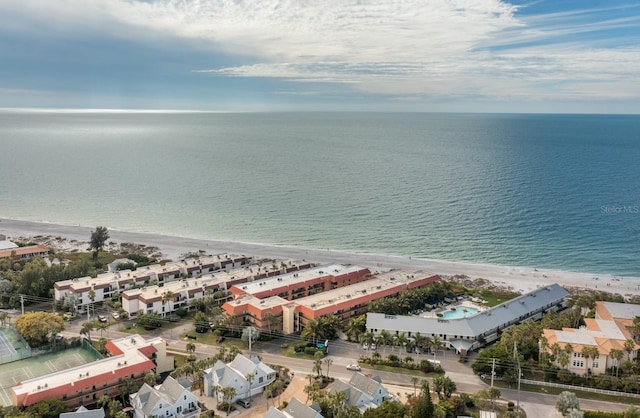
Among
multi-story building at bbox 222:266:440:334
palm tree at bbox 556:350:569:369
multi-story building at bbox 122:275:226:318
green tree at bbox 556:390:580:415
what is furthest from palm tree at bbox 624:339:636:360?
multi-story building at bbox 122:275:226:318

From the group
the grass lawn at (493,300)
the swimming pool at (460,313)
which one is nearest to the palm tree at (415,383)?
the swimming pool at (460,313)

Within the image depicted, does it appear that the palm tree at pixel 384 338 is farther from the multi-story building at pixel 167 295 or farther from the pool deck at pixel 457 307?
the multi-story building at pixel 167 295

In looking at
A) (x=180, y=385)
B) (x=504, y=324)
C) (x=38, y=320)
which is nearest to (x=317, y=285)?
(x=504, y=324)

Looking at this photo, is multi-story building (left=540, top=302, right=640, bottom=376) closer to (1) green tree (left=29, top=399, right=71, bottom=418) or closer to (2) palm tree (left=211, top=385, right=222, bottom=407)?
(2) palm tree (left=211, top=385, right=222, bottom=407)

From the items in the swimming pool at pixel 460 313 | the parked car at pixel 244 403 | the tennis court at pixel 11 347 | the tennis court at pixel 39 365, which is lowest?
the parked car at pixel 244 403

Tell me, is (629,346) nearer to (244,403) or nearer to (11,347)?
(244,403)

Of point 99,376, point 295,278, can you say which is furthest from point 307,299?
point 99,376

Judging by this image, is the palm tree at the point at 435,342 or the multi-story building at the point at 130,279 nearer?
the palm tree at the point at 435,342
